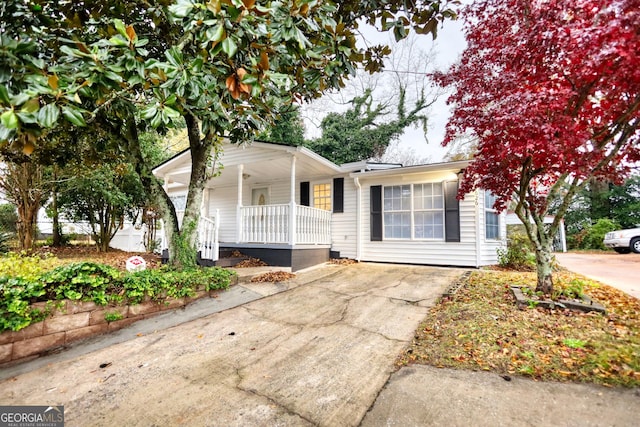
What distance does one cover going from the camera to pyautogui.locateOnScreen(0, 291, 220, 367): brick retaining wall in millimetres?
2512

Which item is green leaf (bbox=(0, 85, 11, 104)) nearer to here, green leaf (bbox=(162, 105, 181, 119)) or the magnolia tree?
the magnolia tree

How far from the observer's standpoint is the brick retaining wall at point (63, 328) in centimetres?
251

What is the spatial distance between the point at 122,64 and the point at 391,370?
10.4 feet

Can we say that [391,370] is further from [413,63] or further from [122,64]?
[413,63]

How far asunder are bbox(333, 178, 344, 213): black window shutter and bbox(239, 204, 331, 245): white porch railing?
1.03 metres

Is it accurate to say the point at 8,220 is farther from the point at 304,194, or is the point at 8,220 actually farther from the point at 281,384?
the point at 281,384

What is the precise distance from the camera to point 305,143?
14.6m

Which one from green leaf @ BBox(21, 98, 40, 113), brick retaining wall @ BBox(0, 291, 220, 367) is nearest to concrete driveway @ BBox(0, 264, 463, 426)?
brick retaining wall @ BBox(0, 291, 220, 367)

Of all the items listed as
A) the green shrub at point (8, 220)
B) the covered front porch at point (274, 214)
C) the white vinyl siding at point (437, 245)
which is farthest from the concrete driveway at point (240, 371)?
the green shrub at point (8, 220)

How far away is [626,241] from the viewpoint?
10.9m

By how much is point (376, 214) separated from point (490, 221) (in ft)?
9.67

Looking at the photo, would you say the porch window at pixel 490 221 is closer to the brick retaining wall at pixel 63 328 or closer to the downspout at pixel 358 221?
the downspout at pixel 358 221

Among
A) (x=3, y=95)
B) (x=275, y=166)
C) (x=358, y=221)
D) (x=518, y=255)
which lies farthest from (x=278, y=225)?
(x=518, y=255)

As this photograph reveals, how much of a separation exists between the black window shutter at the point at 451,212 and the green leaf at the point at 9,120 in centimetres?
731
